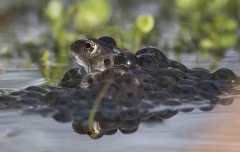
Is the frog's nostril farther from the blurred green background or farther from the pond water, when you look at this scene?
the blurred green background

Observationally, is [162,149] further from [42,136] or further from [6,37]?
[6,37]

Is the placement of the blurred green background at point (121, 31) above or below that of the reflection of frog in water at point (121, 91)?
below

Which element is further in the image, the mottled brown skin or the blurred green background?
the blurred green background

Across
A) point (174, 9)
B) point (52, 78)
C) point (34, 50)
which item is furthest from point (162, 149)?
point (174, 9)

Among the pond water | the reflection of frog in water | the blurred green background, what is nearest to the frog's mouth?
the reflection of frog in water

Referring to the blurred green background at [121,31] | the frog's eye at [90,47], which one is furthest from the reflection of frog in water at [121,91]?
the blurred green background at [121,31]

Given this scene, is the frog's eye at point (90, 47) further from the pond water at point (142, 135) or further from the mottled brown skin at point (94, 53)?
the pond water at point (142, 135)
